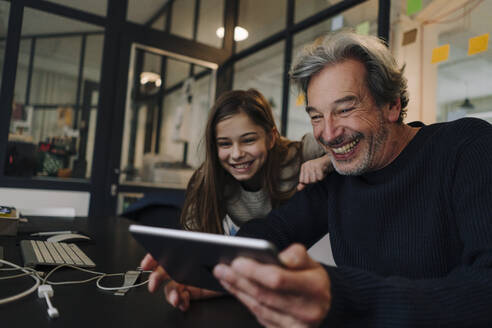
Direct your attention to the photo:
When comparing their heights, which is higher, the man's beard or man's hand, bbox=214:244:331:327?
the man's beard

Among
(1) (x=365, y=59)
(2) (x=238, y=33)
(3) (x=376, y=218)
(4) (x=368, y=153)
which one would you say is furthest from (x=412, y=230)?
(2) (x=238, y=33)

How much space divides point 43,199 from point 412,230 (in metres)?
3.24

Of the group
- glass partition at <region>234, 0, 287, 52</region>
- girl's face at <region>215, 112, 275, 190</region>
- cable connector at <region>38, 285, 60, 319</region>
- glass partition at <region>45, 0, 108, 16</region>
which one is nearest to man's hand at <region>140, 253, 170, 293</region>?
cable connector at <region>38, 285, 60, 319</region>

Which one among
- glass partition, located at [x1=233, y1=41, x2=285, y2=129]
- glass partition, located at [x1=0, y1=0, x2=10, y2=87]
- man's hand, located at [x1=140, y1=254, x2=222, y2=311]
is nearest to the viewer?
man's hand, located at [x1=140, y1=254, x2=222, y2=311]

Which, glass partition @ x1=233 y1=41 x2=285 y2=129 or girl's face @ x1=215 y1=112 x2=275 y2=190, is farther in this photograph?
glass partition @ x1=233 y1=41 x2=285 y2=129

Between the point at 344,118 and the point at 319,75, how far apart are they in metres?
0.14

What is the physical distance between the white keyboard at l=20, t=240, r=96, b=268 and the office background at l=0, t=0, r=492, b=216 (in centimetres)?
195

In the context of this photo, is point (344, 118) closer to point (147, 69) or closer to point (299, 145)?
point (299, 145)

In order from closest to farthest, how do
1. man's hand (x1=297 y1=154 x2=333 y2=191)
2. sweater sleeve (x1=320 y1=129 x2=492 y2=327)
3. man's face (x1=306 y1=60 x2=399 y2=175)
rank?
sweater sleeve (x1=320 y1=129 x2=492 y2=327)
man's face (x1=306 y1=60 x2=399 y2=175)
man's hand (x1=297 y1=154 x2=333 y2=191)

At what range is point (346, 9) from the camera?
9.17ft

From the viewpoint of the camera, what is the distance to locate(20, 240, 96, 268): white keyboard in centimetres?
88

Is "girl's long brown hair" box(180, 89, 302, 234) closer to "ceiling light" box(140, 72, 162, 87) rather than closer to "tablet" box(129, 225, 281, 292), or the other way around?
"tablet" box(129, 225, 281, 292)

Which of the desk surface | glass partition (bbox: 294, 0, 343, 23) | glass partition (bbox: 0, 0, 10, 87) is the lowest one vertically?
the desk surface

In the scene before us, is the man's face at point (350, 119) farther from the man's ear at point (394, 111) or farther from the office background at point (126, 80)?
the office background at point (126, 80)
